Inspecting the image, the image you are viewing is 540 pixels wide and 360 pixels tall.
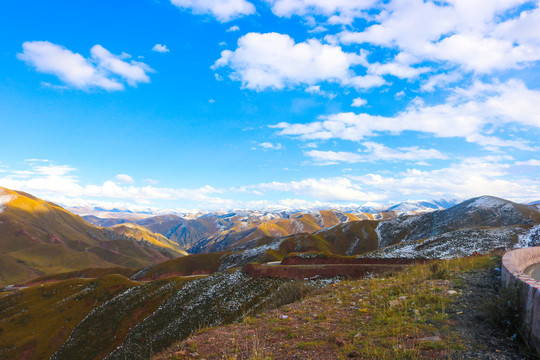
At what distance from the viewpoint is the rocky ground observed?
8375 mm

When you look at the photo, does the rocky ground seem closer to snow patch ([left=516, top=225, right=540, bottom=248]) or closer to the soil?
the soil

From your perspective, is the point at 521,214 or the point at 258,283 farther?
the point at 521,214

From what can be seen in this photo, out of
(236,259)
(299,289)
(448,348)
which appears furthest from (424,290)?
(236,259)

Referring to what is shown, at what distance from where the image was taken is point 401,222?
592 feet

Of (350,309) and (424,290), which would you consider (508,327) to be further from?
(350,309)

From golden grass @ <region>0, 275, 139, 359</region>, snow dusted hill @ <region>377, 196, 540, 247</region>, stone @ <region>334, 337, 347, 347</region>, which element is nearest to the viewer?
stone @ <region>334, 337, 347, 347</region>

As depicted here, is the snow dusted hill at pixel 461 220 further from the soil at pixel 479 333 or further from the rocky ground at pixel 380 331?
the rocky ground at pixel 380 331

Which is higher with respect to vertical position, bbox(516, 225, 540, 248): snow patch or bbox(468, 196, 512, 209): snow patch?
bbox(468, 196, 512, 209): snow patch

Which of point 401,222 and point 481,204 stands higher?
point 481,204

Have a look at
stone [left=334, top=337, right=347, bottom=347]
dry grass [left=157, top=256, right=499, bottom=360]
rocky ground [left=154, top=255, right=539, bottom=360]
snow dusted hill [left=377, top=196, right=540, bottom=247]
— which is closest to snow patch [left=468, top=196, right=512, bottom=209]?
snow dusted hill [left=377, top=196, right=540, bottom=247]

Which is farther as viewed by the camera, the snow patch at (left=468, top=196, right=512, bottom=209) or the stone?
the snow patch at (left=468, top=196, right=512, bottom=209)

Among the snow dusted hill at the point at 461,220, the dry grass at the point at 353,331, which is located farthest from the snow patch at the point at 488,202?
the dry grass at the point at 353,331

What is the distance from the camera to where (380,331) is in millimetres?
10438

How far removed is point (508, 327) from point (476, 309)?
2586mm
